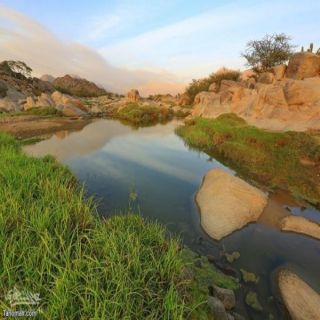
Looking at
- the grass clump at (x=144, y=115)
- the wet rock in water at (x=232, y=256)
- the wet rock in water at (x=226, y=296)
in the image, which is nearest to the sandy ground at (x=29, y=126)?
the grass clump at (x=144, y=115)

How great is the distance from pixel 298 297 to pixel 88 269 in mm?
6027

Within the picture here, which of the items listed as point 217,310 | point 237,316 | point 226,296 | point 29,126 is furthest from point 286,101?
point 29,126

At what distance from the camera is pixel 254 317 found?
705 cm

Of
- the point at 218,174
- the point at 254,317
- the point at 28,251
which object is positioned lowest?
the point at 254,317

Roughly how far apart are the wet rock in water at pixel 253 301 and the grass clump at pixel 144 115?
42339mm

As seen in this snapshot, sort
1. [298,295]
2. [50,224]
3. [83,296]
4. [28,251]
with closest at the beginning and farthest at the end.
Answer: [83,296] < [28,251] < [50,224] < [298,295]

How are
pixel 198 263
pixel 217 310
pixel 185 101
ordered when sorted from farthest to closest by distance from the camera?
pixel 185 101, pixel 198 263, pixel 217 310

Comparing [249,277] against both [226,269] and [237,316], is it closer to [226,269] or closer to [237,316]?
[226,269]

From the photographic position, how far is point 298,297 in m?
7.56

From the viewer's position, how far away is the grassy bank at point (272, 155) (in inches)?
657

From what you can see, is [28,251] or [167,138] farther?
[167,138]

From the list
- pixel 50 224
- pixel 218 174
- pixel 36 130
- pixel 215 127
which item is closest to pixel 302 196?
pixel 218 174

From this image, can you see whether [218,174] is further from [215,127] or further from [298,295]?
[215,127]

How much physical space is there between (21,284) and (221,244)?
7.20m
